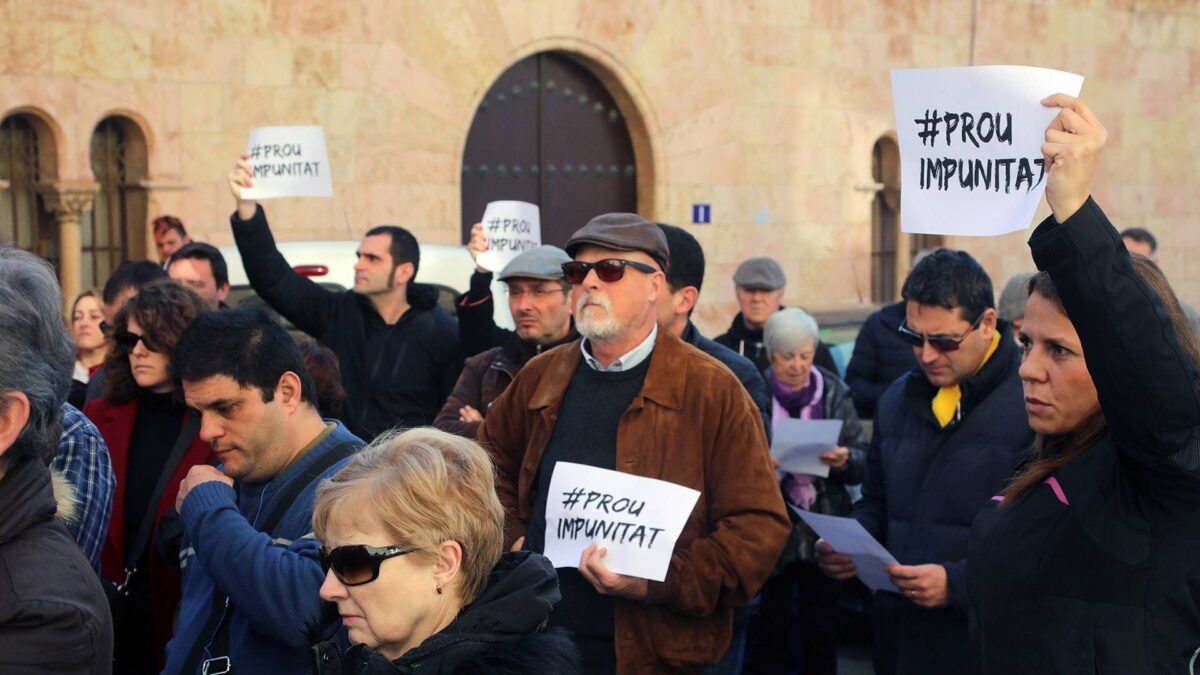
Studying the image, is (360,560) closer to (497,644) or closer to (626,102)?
(497,644)

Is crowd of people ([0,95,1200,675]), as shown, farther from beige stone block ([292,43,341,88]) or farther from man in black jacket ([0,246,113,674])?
beige stone block ([292,43,341,88])

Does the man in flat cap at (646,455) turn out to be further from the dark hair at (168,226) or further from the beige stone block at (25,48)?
the beige stone block at (25,48)

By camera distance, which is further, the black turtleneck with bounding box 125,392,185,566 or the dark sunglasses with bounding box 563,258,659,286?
the black turtleneck with bounding box 125,392,185,566

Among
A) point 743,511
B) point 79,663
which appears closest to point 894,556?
point 743,511

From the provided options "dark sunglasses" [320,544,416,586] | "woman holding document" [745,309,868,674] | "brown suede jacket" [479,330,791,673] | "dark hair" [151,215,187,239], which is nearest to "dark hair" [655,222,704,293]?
"brown suede jacket" [479,330,791,673]

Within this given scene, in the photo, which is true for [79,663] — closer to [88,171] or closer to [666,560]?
[666,560]

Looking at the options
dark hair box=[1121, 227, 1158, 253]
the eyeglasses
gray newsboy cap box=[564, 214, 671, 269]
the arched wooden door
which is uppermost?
the arched wooden door

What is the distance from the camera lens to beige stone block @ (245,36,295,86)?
1221cm

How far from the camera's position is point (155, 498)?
4430 millimetres

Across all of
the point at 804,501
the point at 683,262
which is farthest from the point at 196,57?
the point at 683,262

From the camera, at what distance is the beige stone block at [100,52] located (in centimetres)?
1126

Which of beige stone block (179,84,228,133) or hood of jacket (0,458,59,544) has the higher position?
beige stone block (179,84,228,133)

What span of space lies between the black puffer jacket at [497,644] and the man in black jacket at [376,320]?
391cm

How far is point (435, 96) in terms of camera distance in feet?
44.2
